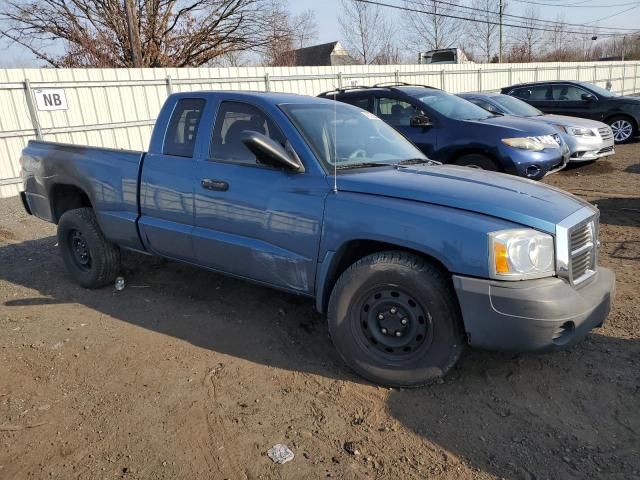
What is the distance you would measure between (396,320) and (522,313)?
725mm

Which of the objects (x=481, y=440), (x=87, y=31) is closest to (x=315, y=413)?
(x=481, y=440)

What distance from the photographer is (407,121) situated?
8.05 m

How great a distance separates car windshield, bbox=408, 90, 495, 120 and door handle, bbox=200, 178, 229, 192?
16.2 feet

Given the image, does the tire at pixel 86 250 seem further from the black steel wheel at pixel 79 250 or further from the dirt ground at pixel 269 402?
the dirt ground at pixel 269 402

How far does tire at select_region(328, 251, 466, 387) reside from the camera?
118 inches

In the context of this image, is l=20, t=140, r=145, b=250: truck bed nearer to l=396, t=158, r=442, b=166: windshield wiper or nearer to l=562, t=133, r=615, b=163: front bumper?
l=396, t=158, r=442, b=166: windshield wiper

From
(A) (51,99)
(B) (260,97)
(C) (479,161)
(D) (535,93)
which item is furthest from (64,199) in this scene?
(D) (535,93)

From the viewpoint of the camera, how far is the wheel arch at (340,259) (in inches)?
129

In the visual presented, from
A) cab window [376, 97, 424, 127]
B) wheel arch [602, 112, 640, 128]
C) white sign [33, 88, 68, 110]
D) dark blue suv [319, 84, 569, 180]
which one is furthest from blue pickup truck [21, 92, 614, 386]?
wheel arch [602, 112, 640, 128]

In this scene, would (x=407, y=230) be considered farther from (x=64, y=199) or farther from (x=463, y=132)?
(x=463, y=132)

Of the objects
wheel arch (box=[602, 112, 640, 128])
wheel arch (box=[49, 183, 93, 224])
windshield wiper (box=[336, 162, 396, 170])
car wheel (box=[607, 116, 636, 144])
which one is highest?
windshield wiper (box=[336, 162, 396, 170])

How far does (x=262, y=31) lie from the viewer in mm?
27141

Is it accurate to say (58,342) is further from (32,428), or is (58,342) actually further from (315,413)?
(315,413)

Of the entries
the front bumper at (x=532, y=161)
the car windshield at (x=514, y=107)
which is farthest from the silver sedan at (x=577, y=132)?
the front bumper at (x=532, y=161)
